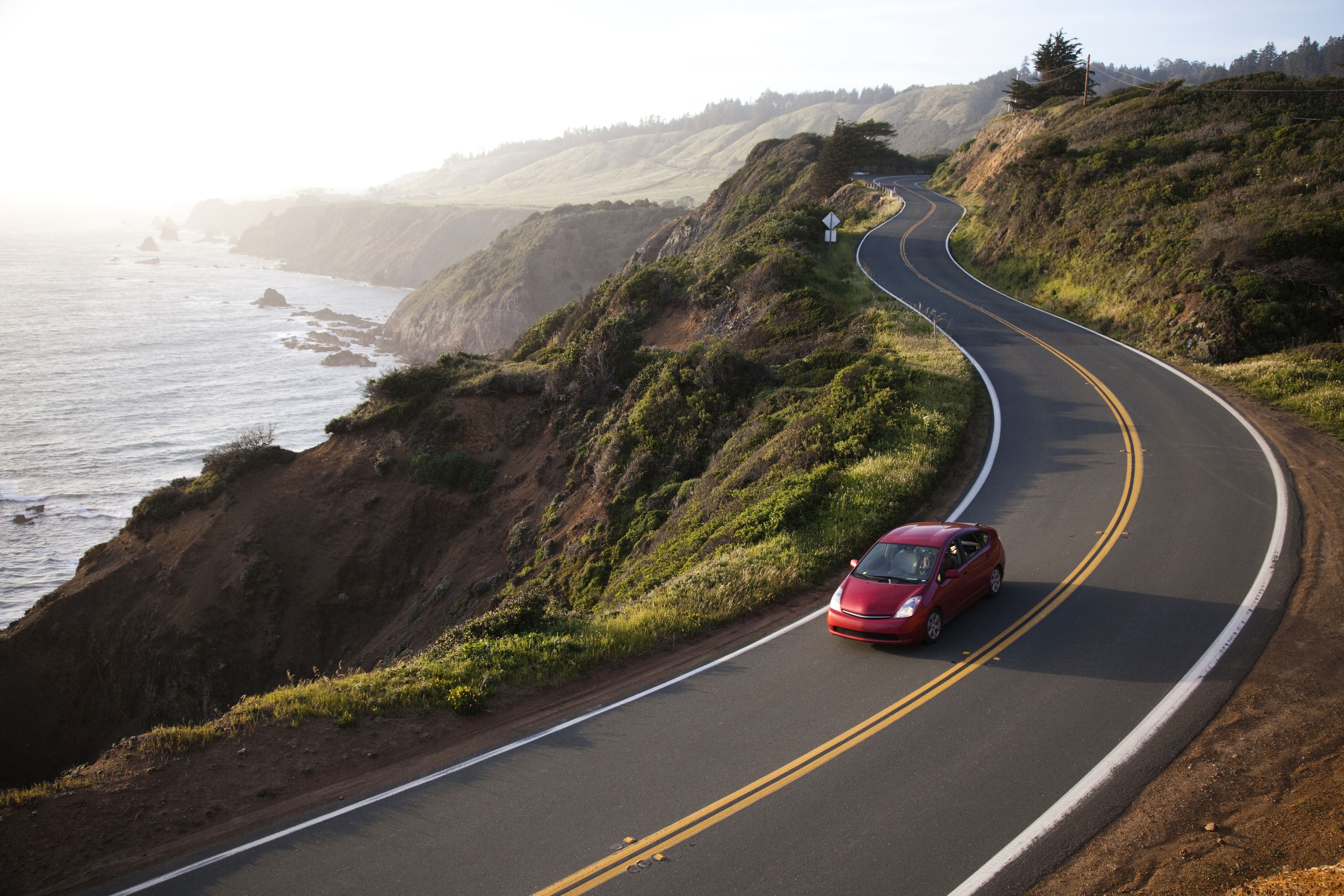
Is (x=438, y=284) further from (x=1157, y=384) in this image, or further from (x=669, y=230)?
(x=1157, y=384)

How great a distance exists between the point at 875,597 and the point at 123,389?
264 ft

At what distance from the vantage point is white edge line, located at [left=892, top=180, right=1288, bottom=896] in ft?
19.7

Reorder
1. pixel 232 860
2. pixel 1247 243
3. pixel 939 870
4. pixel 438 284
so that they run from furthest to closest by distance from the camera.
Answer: pixel 438 284 < pixel 1247 243 < pixel 232 860 < pixel 939 870

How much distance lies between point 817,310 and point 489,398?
46.8ft

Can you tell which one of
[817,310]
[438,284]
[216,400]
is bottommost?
[216,400]

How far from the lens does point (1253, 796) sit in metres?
6.52

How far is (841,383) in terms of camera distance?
1928 cm

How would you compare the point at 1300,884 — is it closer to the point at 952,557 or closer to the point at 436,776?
the point at 952,557

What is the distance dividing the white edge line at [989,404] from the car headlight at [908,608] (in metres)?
4.49

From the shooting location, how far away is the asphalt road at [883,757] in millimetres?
6172

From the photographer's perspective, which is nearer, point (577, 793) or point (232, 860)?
point (232, 860)

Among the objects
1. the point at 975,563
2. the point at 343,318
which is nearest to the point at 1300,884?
the point at 975,563

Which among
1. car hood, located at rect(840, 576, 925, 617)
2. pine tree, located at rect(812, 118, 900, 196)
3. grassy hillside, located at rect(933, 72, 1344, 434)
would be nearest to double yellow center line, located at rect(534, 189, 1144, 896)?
car hood, located at rect(840, 576, 925, 617)

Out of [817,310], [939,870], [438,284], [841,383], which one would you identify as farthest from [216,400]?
[939,870]
